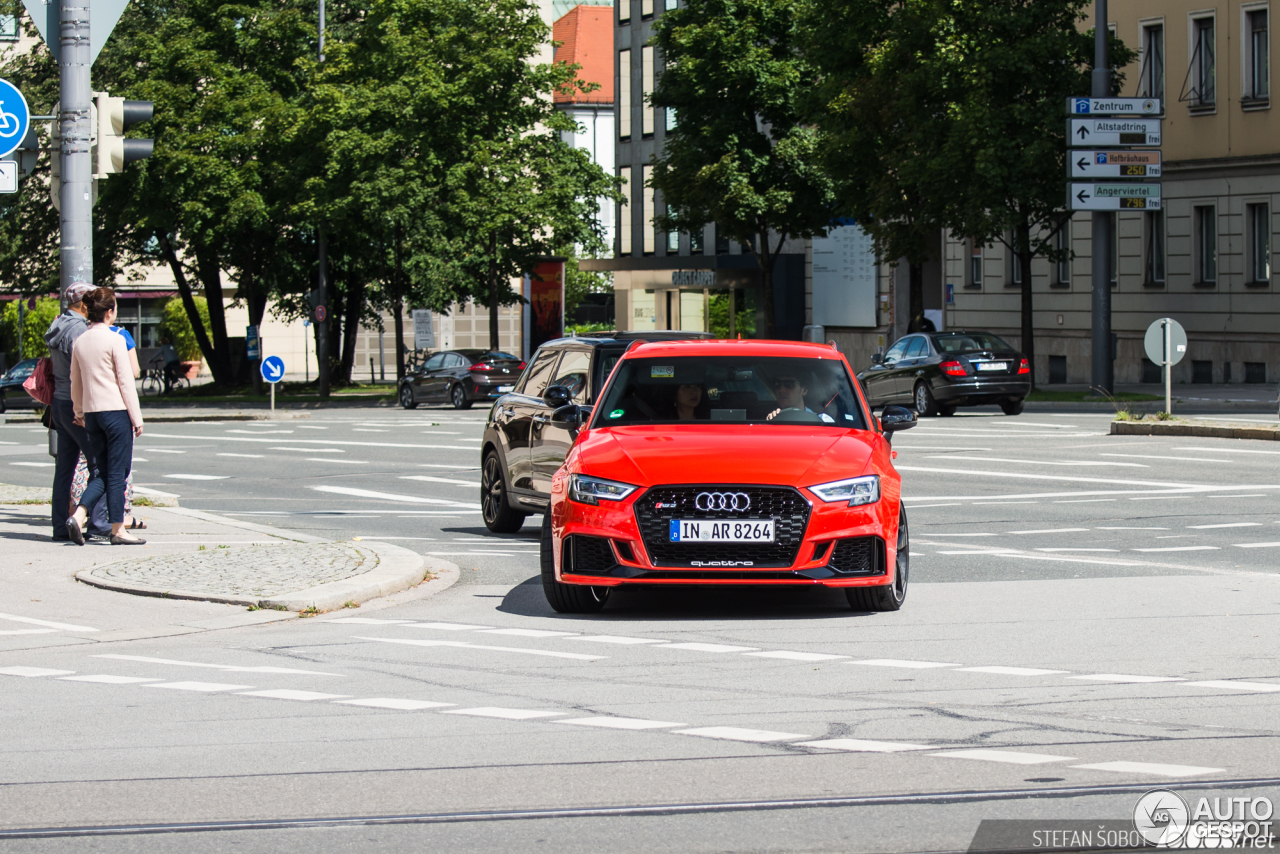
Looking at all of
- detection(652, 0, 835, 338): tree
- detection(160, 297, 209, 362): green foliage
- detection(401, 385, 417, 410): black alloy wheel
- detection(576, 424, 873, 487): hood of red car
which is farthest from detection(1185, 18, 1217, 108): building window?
detection(160, 297, 209, 362): green foliage

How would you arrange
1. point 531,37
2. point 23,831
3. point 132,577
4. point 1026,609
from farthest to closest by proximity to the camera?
point 531,37 < point 132,577 < point 1026,609 < point 23,831

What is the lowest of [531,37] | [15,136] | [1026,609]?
[1026,609]

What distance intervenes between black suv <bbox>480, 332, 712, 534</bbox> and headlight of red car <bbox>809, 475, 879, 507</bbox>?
3.96m

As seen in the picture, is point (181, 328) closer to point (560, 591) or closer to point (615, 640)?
point (560, 591)

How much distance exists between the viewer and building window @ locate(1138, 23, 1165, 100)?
43.1 m

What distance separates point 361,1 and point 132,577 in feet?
150

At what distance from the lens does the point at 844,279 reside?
61.0 meters

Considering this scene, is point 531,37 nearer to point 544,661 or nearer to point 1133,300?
point 1133,300

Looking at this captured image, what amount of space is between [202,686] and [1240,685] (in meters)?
4.39

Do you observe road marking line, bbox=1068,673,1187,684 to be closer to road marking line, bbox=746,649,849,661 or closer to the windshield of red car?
road marking line, bbox=746,649,849,661

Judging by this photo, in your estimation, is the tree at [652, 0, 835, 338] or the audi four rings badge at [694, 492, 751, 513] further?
the tree at [652, 0, 835, 338]

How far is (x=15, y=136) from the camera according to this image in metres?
14.2

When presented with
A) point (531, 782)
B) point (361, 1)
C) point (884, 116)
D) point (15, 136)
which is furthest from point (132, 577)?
point (361, 1)

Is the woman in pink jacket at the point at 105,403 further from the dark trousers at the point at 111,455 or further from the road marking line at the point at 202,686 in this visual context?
the road marking line at the point at 202,686
